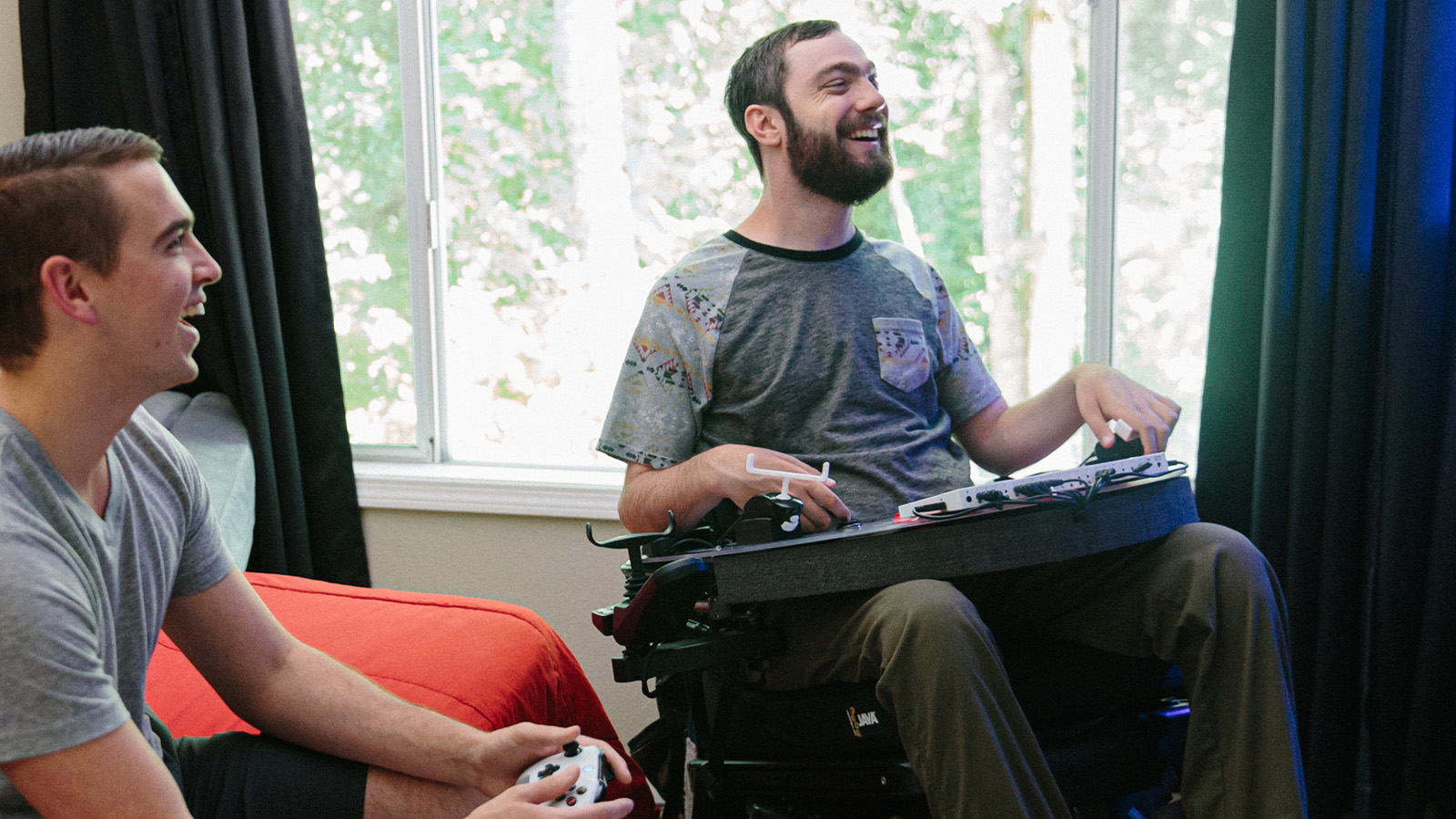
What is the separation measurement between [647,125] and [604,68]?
168 mm

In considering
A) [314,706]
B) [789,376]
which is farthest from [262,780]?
[789,376]

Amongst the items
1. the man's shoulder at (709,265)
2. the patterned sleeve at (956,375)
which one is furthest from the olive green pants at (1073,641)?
the man's shoulder at (709,265)

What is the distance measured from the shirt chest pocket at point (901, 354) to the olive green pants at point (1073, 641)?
38 cm

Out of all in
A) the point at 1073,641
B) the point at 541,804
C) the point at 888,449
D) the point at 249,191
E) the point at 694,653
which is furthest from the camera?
the point at 249,191

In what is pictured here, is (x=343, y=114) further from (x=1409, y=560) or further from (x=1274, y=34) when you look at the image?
(x=1409, y=560)

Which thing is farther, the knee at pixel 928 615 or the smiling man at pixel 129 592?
the knee at pixel 928 615

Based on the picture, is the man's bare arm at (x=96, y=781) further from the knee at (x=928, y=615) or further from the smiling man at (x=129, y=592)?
the knee at (x=928, y=615)

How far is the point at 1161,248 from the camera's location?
220 cm

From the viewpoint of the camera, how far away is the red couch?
4.38 ft

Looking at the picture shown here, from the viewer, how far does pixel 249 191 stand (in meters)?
2.44

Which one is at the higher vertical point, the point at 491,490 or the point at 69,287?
the point at 69,287

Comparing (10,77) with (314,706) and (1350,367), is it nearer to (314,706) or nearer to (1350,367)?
(314,706)

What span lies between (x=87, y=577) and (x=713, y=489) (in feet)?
2.41

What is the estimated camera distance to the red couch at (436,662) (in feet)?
4.38
